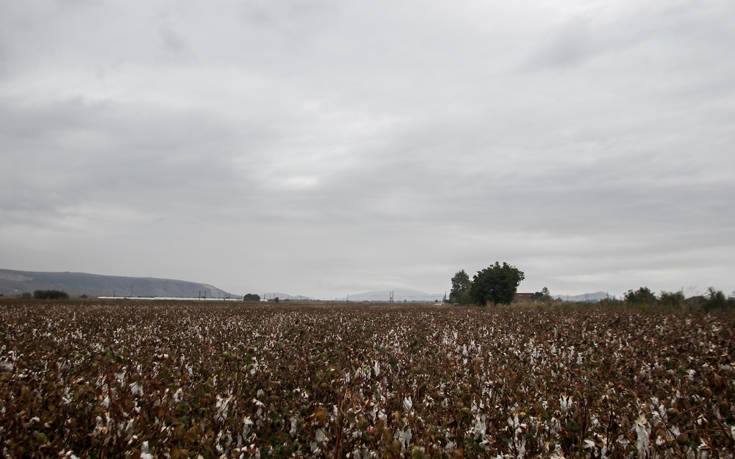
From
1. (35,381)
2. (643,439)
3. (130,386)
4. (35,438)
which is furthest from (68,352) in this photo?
(643,439)

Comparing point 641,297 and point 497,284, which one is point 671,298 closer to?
point 641,297

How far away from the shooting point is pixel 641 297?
30156 mm

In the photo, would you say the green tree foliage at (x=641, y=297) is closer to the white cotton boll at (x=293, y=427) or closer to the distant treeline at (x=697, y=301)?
the distant treeline at (x=697, y=301)

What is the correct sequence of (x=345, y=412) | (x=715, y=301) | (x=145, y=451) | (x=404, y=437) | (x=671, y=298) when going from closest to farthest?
(x=145, y=451) → (x=404, y=437) → (x=345, y=412) → (x=715, y=301) → (x=671, y=298)

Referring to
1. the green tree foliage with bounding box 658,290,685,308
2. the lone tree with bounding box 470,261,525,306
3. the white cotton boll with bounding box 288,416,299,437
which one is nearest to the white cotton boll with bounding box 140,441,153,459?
the white cotton boll with bounding box 288,416,299,437

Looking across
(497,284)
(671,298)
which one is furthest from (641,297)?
(497,284)

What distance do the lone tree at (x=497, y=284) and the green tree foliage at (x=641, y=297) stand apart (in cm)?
2426

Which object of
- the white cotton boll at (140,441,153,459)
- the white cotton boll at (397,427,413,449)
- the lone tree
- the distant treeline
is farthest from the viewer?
the lone tree

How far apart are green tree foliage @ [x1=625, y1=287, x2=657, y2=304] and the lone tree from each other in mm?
24262

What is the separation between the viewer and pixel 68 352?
782cm

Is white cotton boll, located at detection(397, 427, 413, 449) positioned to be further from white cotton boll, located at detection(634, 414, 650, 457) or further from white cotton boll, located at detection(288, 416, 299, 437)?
white cotton boll, located at detection(634, 414, 650, 457)

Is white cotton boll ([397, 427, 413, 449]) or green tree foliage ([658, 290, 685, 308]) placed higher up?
→ green tree foliage ([658, 290, 685, 308])

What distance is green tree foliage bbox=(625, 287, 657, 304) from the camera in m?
28.4

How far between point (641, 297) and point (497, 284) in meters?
29.2
